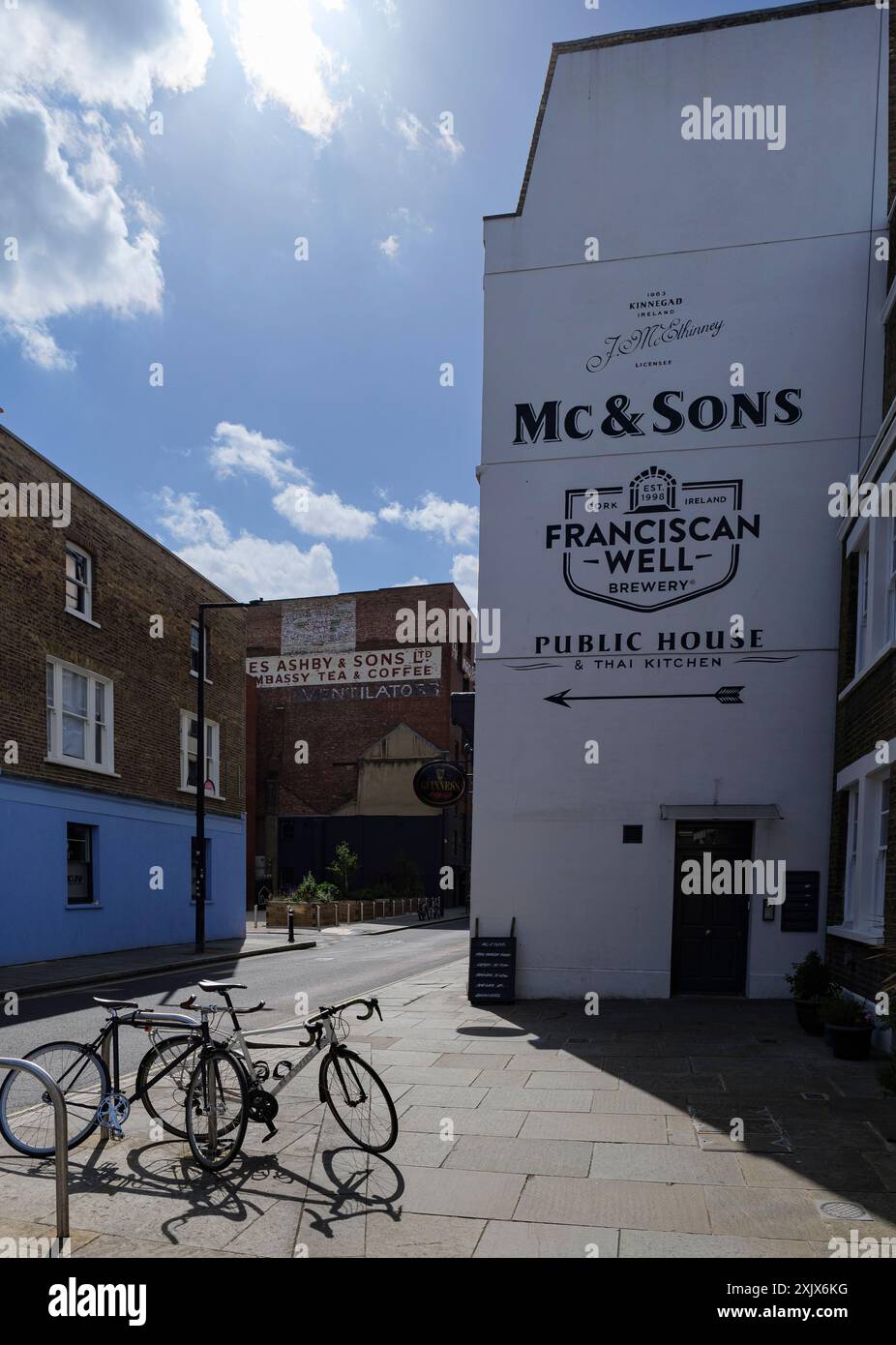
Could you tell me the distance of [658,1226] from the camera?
5.41 meters

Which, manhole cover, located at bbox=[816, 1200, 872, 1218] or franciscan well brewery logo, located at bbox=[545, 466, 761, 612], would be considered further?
franciscan well brewery logo, located at bbox=[545, 466, 761, 612]

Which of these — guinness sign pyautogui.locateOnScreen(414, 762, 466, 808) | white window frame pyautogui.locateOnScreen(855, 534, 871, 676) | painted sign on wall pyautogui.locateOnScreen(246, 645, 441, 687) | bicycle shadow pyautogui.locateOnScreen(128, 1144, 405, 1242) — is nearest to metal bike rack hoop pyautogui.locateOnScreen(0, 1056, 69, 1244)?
bicycle shadow pyautogui.locateOnScreen(128, 1144, 405, 1242)

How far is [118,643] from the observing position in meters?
22.4

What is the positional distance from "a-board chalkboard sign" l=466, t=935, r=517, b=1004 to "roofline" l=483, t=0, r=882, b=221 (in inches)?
458

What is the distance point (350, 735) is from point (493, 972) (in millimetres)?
40121

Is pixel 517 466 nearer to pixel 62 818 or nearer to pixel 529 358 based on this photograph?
pixel 529 358

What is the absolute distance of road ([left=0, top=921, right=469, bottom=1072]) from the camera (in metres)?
11.5

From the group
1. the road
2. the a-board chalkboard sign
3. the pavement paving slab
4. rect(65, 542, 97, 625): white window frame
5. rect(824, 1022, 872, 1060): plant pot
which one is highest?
rect(65, 542, 97, 625): white window frame

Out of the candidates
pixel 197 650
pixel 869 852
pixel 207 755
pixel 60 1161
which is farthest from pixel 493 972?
pixel 197 650

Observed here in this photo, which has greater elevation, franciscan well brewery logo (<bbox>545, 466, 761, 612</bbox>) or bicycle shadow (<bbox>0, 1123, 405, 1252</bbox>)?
franciscan well brewery logo (<bbox>545, 466, 761, 612</bbox>)

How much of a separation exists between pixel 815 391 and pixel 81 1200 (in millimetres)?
13651

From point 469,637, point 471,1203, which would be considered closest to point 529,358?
point 471,1203

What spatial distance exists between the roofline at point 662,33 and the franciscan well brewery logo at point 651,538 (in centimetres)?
515

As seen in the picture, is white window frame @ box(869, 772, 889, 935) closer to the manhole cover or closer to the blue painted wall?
the manhole cover
